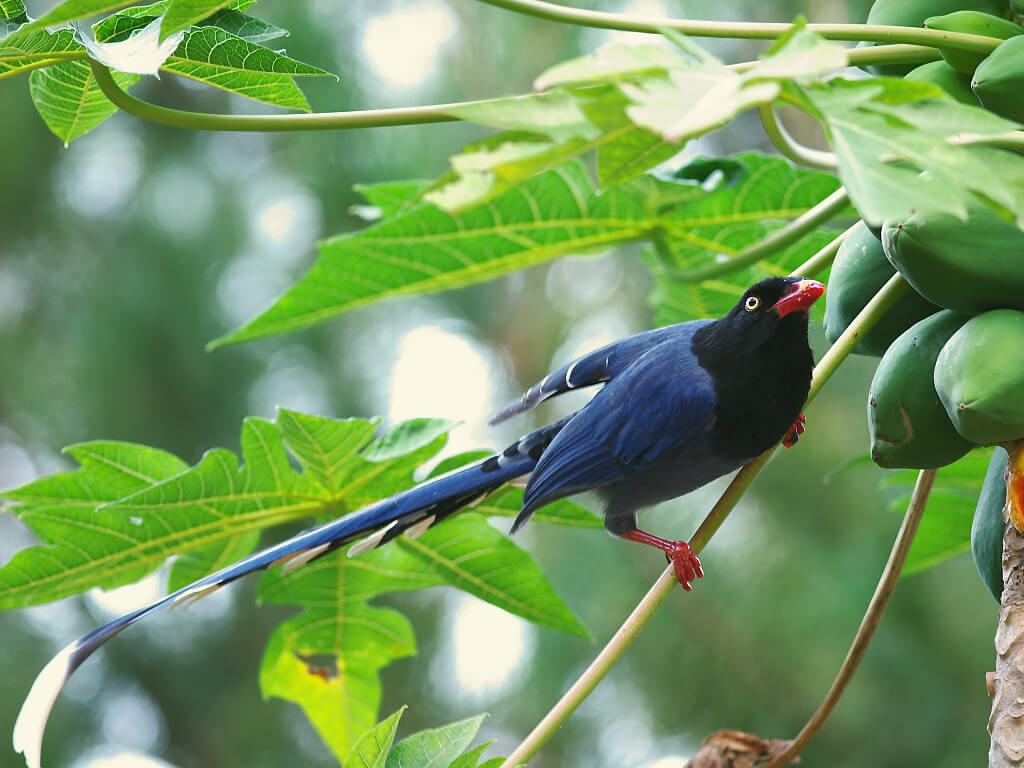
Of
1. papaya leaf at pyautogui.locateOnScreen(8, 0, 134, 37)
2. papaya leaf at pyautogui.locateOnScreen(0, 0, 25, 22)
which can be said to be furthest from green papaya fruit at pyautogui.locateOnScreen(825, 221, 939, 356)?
papaya leaf at pyautogui.locateOnScreen(0, 0, 25, 22)

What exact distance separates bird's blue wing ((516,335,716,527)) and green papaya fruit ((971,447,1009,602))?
0.54 meters

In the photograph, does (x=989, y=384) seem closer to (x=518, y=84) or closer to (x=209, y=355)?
(x=518, y=84)

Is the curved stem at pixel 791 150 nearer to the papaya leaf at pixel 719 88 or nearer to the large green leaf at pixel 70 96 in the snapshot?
the papaya leaf at pixel 719 88

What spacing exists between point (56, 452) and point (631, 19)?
4319mm

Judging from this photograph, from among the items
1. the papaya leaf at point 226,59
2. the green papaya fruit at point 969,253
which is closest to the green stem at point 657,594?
the green papaya fruit at point 969,253

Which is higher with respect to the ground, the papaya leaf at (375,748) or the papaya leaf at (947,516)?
the papaya leaf at (375,748)

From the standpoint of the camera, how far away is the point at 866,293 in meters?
1.30

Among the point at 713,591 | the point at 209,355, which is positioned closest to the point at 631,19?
the point at 713,591

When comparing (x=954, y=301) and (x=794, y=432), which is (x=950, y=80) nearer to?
(x=954, y=301)

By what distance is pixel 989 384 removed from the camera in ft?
3.34

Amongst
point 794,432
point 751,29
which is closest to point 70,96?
point 751,29

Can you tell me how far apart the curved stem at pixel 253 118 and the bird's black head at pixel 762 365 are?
0.65 metres

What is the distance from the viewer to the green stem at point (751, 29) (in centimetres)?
112

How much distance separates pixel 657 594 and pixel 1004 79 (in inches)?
25.8
